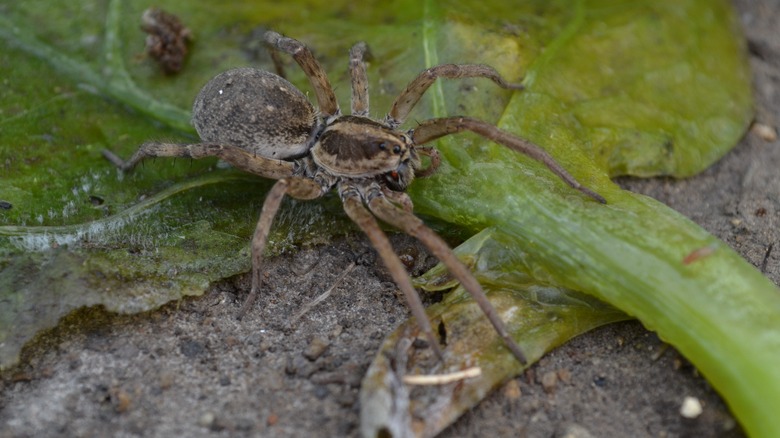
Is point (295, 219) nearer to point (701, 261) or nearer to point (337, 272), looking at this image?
point (337, 272)

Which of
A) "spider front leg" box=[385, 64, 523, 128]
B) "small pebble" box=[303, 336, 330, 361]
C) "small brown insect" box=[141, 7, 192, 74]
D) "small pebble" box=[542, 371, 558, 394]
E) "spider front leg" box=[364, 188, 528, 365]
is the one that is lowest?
"small pebble" box=[542, 371, 558, 394]

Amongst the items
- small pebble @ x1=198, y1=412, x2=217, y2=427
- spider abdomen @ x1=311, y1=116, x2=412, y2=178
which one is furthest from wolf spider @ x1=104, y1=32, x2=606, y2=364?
small pebble @ x1=198, y1=412, x2=217, y2=427

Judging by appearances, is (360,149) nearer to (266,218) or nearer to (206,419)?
(266,218)

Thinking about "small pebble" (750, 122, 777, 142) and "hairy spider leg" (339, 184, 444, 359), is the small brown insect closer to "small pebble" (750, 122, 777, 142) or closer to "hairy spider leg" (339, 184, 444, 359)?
"hairy spider leg" (339, 184, 444, 359)

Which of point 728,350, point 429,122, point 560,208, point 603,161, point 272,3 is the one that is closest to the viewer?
point 728,350

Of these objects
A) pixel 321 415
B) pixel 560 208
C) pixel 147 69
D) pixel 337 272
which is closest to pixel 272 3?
pixel 147 69

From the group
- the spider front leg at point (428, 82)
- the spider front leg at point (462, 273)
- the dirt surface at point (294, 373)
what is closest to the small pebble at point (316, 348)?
the dirt surface at point (294, 373)

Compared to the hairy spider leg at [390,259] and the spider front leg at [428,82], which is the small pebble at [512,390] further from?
the spider front leg at [428,82]
